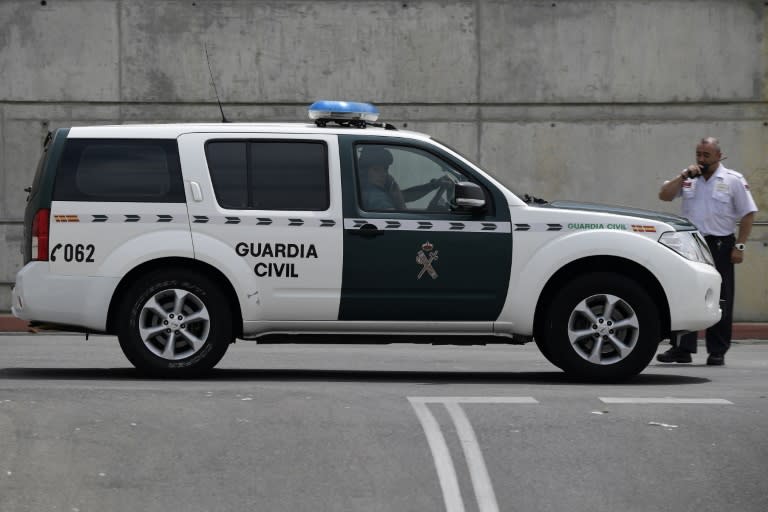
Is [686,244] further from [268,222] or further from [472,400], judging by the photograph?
[268,222]

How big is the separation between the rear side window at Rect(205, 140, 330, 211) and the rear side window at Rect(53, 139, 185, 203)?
0.28m

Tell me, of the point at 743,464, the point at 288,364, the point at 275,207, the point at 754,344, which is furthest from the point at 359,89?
the point at 743,464

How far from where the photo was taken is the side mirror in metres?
9.94

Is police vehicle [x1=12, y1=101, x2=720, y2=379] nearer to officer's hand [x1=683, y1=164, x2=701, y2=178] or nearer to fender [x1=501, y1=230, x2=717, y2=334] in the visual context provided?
fender [x1=501, y1=230, x2=717, y2=334]

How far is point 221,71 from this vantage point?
19.0 metres

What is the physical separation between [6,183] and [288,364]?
8028 mm

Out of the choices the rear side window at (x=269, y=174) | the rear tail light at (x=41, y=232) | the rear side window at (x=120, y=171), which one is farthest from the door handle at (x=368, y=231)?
the rear tail light at (x=41, y=232)

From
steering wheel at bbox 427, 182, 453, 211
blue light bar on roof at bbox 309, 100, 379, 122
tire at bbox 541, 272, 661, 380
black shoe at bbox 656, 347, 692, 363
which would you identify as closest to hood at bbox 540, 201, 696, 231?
tire at bbox 541, 272, 661, 380

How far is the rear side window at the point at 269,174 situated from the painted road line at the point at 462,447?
183 cm

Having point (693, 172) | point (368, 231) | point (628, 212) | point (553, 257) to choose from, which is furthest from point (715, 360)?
point (368, 231)

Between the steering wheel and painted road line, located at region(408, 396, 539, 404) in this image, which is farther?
the steering wheel

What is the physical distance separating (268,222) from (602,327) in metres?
2.30

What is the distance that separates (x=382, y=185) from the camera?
10141mm

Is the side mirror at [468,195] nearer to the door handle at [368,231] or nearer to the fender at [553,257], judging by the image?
the fender at [553,257]
